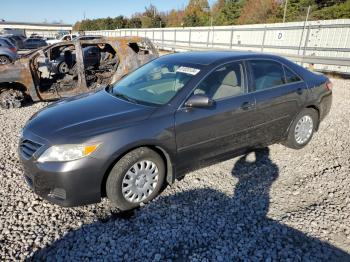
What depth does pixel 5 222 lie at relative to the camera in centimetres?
320

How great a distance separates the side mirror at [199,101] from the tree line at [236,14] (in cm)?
3065

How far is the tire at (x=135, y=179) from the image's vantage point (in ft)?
10.4

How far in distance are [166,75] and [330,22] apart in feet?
46.6

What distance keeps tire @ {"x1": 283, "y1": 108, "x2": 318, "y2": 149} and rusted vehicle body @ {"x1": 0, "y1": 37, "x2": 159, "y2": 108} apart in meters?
4.26

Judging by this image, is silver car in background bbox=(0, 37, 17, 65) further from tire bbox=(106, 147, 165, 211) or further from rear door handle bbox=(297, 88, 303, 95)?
rear door handle bbox=(297, 88, 303, 95)

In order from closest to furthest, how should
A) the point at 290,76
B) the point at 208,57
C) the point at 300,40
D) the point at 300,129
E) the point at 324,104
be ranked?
the point at 208,57 → the point at 290,76 → the point at 300,129 → the point at 324,104 → the point at 300,40

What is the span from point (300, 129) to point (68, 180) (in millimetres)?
3668

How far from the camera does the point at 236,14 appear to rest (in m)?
47.0

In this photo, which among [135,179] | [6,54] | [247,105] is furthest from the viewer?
[6,54]

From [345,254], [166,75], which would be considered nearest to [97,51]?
[166,75]

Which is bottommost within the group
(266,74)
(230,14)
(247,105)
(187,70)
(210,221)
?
(210,221)

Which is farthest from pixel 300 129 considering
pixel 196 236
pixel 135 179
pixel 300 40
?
pixel 300 40

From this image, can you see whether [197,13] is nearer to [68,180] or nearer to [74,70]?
[74,70]

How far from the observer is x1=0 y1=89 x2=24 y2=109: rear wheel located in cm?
751
